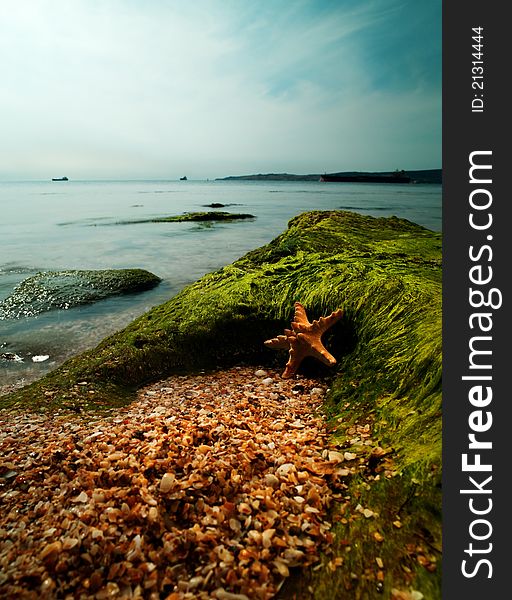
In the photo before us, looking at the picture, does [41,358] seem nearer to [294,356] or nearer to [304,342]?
[294,356]

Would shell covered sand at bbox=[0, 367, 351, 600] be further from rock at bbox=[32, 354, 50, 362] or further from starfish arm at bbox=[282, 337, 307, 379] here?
rock at bbox=[32, 354, 50, 362]

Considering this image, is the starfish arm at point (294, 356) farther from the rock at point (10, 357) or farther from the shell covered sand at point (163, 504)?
the rock at point (10, 357)

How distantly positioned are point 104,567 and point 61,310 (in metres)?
8.21

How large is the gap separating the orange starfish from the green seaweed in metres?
Result: 0.25

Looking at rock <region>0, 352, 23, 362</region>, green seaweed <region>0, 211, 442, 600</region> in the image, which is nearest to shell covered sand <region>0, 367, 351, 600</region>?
green seaweed <region>0, 211, 442, 600</region>

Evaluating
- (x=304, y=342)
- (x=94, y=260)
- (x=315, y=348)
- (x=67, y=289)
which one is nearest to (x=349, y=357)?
(x=315, y=348)

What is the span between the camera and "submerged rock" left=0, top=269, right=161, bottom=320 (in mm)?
9297

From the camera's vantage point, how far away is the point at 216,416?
332cm

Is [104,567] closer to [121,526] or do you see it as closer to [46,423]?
[121,526]

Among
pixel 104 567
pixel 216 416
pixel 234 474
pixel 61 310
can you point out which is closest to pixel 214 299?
pixel 216 416

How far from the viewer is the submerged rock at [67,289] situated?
30.5 feet

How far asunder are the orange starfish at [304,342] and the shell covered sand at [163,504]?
99cm

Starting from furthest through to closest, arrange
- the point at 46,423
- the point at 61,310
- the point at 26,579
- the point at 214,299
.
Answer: the point at 61,310 < the point at 214,299 < the point at 46,423 < the point at 26,579

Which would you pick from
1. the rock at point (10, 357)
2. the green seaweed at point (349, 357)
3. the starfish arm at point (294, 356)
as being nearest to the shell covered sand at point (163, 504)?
the green seaweed at point (349, 357)
